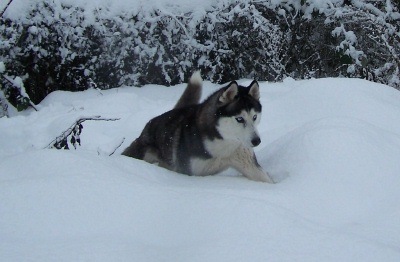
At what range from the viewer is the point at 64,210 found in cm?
281

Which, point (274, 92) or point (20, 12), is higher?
point (20, 12)

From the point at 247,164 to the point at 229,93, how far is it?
1.91 ft

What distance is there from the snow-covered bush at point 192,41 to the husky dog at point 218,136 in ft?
11.8

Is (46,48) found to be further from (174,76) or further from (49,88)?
(174,76)

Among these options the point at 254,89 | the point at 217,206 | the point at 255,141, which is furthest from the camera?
the point at 254,89

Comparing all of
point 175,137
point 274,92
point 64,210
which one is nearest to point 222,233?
point 64,210

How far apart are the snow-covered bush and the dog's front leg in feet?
13.2

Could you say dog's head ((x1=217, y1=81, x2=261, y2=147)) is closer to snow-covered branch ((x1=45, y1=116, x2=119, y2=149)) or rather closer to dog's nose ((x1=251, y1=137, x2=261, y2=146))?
dog's nose ((x1=251, y1=137, x2=261, y2=146))

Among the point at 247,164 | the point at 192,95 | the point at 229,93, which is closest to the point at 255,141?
the point at 247,164

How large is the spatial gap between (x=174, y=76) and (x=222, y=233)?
615cm

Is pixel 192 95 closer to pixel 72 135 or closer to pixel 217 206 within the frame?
pixel 72 135

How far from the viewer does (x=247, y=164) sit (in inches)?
Result: 177

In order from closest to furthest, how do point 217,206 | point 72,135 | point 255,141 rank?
point 217,206 → point 255,141 → point 72,135

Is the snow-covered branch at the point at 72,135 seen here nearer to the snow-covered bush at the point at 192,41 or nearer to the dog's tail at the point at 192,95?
the dog's tail at the point at 192,95
